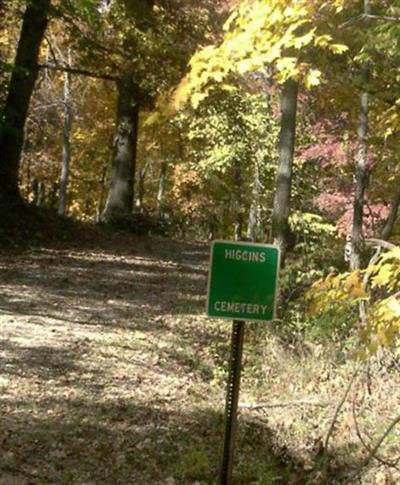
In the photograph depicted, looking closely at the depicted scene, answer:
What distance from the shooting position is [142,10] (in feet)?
50.1

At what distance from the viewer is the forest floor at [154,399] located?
5.27 metres

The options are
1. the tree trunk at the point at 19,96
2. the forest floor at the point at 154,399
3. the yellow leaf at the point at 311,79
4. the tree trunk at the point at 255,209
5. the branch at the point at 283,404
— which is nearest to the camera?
the yellow leaf at the point at 311,79

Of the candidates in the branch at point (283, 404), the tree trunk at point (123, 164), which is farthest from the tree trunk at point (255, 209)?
the branch at point (283, 404)

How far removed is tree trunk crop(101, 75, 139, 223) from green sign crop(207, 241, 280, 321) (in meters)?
14.9

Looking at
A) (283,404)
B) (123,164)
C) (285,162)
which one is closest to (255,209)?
(123,164)

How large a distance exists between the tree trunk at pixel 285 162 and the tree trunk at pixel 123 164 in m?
9.50

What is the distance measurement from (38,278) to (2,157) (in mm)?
5011

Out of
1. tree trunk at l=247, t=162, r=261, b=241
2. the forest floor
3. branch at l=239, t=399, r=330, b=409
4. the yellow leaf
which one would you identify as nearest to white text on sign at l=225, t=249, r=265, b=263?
the yellow leaf

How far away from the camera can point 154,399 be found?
6500mm

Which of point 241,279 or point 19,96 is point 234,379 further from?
point 19,96

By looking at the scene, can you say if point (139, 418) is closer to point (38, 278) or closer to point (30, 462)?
point (30, 462)

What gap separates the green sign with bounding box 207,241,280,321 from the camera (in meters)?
3.88

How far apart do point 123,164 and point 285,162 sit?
998 cm

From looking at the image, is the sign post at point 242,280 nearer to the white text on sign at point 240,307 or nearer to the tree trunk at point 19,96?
the white text on sign at point 240,307
